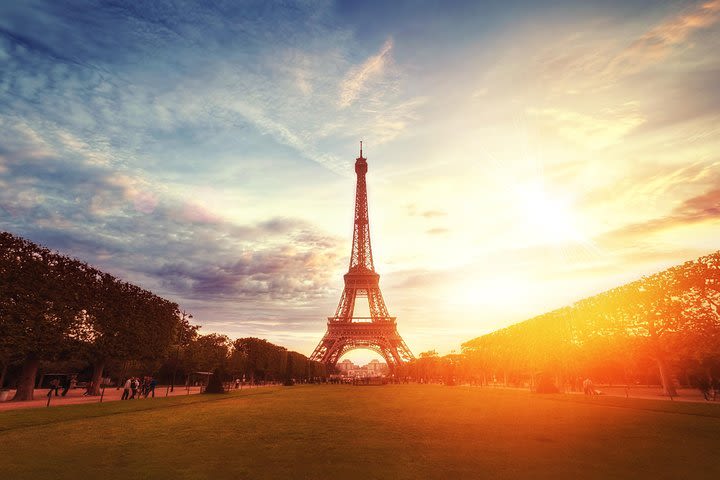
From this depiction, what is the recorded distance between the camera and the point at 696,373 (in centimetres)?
5116

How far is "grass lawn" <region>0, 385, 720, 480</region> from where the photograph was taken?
790 cm

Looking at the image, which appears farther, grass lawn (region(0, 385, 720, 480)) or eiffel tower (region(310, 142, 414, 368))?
eiffel tower (region(310, 142, 414, 368))

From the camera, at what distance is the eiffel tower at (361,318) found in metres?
89.2

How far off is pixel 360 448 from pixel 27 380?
32413 millimetres

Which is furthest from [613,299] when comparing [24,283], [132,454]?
[24,283]

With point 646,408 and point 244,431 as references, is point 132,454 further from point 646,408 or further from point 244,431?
point 646,408

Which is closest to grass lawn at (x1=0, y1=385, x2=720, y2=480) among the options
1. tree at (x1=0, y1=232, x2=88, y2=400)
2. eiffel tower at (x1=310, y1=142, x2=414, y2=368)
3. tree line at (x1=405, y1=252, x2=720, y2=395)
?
tree at (x1=0, y1=232, x2=88, y2=400)

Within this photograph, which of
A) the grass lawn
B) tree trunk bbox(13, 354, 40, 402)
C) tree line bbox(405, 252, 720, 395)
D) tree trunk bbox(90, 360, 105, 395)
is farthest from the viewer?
tree trunk bbox(90, 360, 105, 395)

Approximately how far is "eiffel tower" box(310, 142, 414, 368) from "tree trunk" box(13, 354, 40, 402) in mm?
A: 61375

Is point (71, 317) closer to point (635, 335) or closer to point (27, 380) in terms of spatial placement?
point (27, 380)

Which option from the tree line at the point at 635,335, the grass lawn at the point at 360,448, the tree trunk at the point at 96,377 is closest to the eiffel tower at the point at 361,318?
the tree line at the point at 635,335

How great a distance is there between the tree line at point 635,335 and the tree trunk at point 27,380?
4529 centimetres

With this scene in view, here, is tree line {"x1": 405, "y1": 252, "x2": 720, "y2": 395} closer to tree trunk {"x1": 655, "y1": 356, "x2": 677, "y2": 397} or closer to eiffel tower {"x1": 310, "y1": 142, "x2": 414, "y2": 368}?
tree trunk {"x1": 655, "y1": 356, "x2": 677, "y2": 397}

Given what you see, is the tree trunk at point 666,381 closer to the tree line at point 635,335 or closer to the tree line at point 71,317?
the tree line at point 635,335
